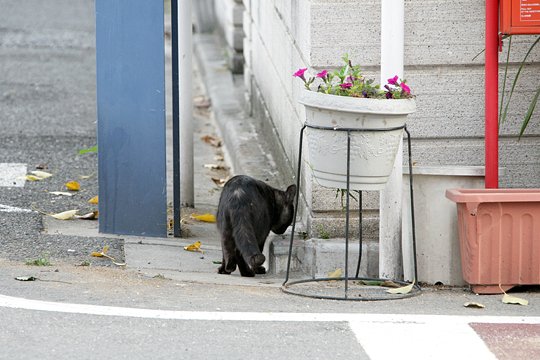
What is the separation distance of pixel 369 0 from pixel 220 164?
13.5 ft

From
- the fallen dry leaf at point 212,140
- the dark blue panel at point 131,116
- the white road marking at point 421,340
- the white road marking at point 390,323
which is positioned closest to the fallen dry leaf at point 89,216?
the dark blue panel at point 131,116

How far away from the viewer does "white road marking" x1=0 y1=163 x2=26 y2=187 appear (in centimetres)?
858

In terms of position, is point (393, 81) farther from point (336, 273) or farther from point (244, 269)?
point (244, 269)

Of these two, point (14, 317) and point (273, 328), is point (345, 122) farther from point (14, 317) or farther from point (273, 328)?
point (14, 317)

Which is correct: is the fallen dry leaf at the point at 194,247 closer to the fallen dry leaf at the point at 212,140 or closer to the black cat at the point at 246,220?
the black cat at the point at 246,220

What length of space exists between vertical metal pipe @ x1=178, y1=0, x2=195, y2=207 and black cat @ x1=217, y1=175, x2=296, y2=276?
1526 millimetres

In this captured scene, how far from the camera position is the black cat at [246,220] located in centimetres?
658

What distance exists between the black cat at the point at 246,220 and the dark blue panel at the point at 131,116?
648mm

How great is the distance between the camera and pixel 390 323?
5438mm

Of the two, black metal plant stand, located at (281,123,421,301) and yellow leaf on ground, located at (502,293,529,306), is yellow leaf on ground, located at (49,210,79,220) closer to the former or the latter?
black metal plant stand, located at (281,123,421,301)

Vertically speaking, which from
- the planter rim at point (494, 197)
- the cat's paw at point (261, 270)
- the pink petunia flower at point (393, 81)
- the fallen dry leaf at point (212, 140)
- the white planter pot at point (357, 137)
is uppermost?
the pink petunia flower at point (393, 81)

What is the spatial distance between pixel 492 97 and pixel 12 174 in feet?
13.8

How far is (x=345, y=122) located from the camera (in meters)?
5.73

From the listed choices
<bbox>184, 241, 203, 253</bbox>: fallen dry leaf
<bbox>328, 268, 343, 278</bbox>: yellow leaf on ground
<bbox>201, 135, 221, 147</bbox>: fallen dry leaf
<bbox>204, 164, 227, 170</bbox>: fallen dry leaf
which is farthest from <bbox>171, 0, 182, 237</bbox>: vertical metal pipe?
<bbox>201, 135, 221, 147</bbox>: fallen dry leaf
